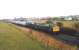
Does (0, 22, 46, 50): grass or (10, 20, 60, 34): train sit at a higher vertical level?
(10, 20, 60, 34): train

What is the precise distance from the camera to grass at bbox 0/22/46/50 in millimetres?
2090

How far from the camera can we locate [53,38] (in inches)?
91.0

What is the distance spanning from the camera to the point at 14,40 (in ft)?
7.08

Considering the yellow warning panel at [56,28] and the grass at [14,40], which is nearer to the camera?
the grass at [14,40]

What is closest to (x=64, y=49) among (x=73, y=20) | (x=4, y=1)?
(x=73, y=20)

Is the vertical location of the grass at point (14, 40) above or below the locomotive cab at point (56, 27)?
below

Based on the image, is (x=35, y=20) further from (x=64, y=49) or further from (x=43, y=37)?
(x=64, y=49)

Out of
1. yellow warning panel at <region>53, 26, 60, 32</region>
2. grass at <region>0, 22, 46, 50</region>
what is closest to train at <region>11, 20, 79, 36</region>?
yellow warning panel at <region>53, 26, 60, 32</region>

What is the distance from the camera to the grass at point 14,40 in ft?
6.86

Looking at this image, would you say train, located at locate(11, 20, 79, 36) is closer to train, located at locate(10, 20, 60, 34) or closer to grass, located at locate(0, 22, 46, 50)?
train, located at locate(10, 20, 60, 34)

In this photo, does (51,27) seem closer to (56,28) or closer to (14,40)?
(56,28)

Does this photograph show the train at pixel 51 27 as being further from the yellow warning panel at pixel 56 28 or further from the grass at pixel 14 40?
the grass at pixel 14 40

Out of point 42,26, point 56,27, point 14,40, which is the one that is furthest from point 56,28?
point 14,40

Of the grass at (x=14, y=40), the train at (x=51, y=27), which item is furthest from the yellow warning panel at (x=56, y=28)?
the grass at (x=14, y=40)
